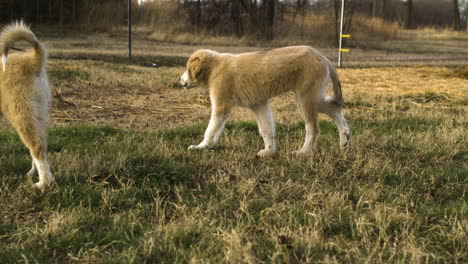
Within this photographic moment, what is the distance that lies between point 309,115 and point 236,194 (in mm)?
1639

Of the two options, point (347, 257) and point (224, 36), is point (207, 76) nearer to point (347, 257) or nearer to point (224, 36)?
point (347, 257)

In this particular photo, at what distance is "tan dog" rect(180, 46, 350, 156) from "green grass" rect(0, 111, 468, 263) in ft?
1.06

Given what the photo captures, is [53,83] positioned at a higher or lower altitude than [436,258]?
higher

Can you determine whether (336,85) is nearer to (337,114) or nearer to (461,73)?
(337,114)

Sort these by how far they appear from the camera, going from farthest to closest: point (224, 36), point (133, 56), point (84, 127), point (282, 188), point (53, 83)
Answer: point (224, 36) < point (133, 56) < point (53, 83) < point (84, 127) < point (282, 188)

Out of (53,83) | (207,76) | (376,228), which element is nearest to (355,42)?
(53,83)

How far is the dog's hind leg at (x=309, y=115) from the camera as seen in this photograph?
17.5 ft

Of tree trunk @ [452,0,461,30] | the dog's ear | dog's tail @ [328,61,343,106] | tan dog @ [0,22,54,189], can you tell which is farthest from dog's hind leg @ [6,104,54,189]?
tree trunk @ [452,0,461,30]

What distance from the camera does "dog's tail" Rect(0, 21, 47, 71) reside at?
4.19 meters

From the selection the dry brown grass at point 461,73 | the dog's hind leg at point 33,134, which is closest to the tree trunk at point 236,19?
the dry brown grass at point 461,73

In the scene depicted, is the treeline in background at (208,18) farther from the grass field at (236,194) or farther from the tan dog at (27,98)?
the tan dog at (27,98)

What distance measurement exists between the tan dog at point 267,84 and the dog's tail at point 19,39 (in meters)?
2.02

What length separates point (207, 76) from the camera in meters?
6.00

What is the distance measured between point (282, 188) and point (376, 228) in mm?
979
